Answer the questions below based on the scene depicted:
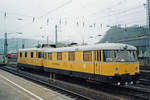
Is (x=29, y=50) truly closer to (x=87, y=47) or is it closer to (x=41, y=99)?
(x=87, y=47)

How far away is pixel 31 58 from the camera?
74.7ft

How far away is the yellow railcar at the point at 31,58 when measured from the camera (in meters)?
20.9

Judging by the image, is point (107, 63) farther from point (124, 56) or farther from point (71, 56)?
point (71, 56)

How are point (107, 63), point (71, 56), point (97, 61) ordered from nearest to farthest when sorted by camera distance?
point (107, 63) → point (97, 61) → point (71, 56)

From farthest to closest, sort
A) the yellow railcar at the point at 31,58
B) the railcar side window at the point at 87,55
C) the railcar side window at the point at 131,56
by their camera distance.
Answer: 1. the yellow railcar at the point at 31,58
2. the railcar side window at the point at 87,55
3. the railcar side window at the point at 131,56

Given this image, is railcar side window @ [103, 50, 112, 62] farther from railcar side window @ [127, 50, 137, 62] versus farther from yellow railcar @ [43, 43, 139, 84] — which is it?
railcar side window @ [127, 50, 137, 62]

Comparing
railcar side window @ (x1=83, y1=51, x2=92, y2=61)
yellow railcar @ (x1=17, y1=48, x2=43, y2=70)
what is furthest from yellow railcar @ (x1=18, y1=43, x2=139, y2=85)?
yellow railcar @ (x1=17, y1=48, x2=43, y2=70)

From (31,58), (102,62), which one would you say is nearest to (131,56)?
(102,62)

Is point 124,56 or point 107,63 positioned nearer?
point 107,63

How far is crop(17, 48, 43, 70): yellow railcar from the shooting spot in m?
20.9

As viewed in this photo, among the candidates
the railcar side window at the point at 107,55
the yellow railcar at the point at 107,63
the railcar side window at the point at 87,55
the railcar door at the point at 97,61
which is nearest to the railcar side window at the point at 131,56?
the yellow railcar at the point at 107,63

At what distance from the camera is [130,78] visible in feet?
35.9

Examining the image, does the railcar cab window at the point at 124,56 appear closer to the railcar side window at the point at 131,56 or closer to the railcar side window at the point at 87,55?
the railcar side window at the point at 131,56

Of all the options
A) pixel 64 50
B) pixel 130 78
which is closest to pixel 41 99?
pixel 130 78
